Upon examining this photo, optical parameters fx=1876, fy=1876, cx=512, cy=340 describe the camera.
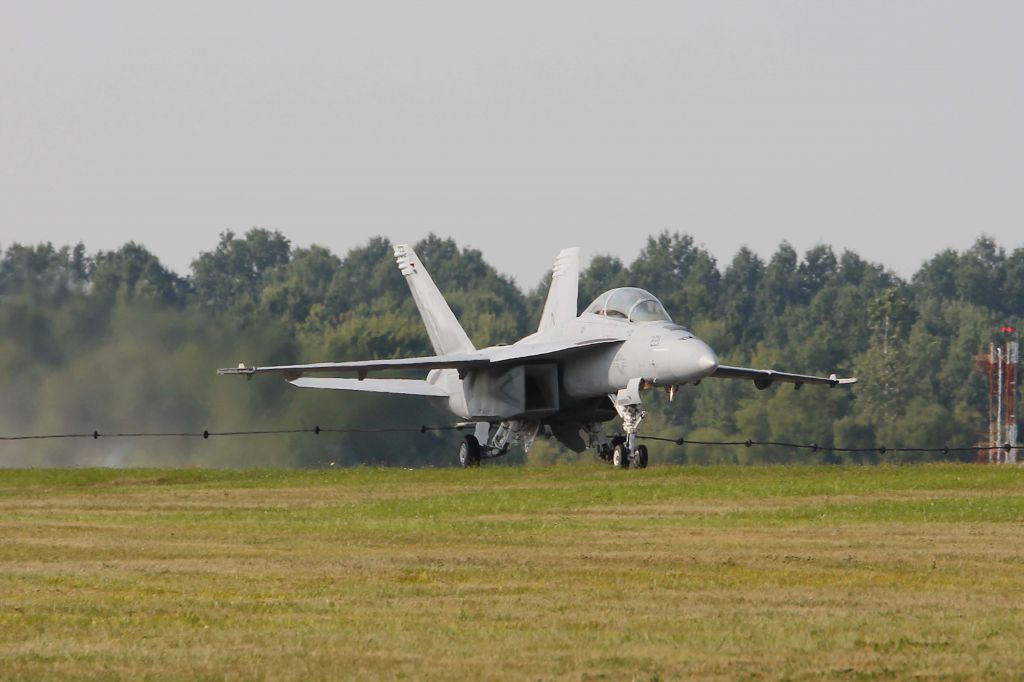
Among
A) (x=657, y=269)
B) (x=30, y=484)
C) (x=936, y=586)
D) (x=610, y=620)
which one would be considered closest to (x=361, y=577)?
(x=610, y=620)

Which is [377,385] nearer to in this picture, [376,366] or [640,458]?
[376,366]

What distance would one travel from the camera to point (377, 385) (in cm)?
3425

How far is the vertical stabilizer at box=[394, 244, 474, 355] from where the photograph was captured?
114 ft

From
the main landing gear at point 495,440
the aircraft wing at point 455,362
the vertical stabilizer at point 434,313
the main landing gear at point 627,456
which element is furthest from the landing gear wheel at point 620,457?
the vertical stabilizer at point 434,313

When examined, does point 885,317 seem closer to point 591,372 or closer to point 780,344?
point 780,344

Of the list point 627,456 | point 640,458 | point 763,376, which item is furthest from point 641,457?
point 763,376

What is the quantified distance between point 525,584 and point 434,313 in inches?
905

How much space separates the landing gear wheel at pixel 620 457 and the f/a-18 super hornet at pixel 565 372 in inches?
0.6

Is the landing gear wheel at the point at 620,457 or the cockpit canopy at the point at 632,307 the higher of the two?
the cockpit canopy at the point at 632,307

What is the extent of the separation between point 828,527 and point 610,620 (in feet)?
22.9

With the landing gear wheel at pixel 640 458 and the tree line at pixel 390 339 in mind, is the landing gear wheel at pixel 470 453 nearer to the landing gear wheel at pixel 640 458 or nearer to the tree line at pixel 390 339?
the landing gear wheel at pixel 640 458

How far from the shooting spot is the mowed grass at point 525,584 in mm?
9250

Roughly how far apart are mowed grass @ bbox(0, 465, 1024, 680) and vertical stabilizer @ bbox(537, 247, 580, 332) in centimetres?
999

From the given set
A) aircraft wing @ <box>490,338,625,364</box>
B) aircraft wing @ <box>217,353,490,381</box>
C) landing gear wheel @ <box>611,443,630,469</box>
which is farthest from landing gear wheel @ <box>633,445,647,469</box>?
aircraft wing @ <box>217,353,490,381</box>
